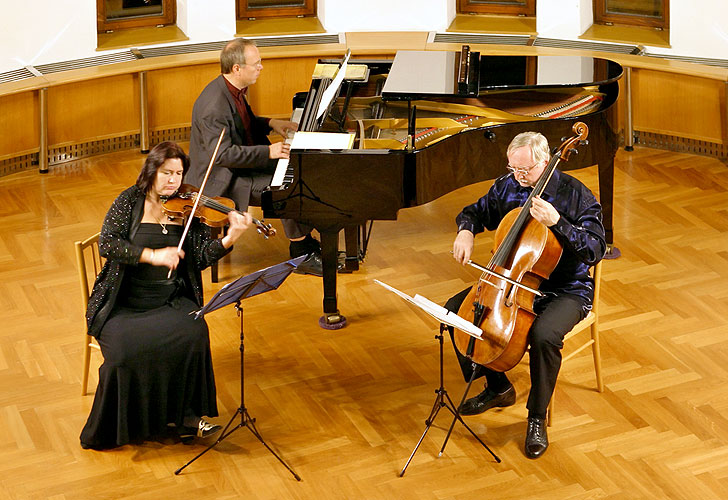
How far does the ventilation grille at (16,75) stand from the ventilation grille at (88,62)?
88 millimetres

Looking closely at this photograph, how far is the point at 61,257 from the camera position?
5.82m

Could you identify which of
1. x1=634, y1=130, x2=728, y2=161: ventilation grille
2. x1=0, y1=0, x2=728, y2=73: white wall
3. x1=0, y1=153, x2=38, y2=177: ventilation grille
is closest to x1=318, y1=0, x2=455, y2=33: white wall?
x1=0, y1=0, x2=728, y2=73: white wall

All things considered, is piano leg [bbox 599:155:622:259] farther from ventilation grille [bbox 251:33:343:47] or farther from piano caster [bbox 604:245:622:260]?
ventilation grille [bbox 251:33:343:47]

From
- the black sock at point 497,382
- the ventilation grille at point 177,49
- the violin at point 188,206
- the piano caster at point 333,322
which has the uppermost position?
the ventilation grille at point 177,49

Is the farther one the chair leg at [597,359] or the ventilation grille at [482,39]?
the ventilation grille at [482,39]

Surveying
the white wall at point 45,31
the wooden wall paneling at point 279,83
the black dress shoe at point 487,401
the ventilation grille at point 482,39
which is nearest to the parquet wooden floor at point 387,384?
the black dress shoe at point 487,401

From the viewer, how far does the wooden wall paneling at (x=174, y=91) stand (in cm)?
726

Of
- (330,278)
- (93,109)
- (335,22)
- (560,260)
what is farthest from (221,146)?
(335,22)

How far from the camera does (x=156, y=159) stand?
4.18 m

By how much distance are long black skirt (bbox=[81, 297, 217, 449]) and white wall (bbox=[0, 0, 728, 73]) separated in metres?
3.35

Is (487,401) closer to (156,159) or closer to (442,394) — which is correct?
(442,394)

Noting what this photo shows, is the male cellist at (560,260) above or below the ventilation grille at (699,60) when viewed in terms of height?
below

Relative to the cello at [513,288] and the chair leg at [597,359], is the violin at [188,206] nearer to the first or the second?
the cello at [513,288]

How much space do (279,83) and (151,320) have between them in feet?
11.8
